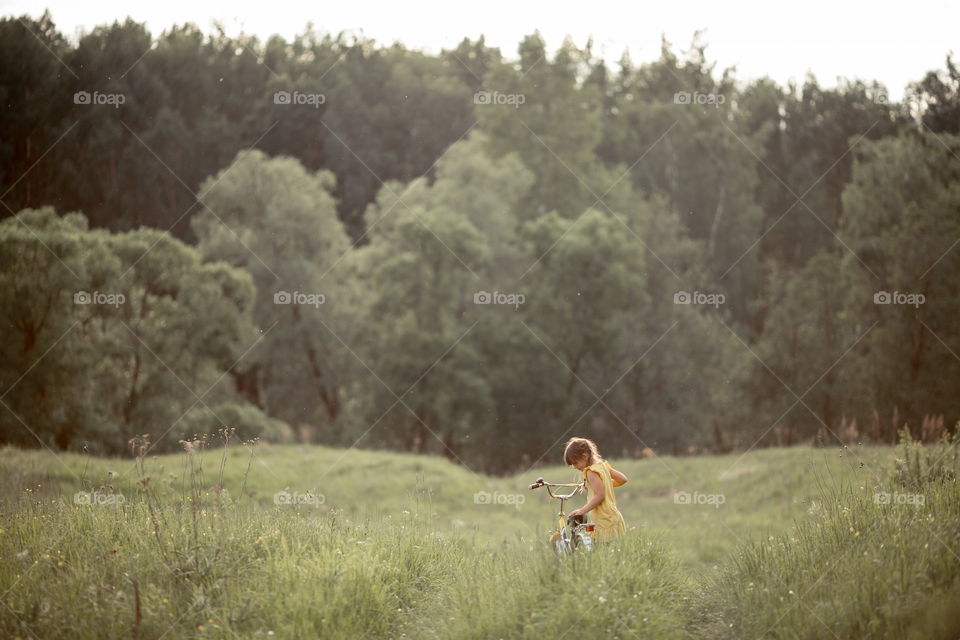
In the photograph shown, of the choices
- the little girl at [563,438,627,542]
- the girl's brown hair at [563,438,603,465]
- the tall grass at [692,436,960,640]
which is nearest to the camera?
the tall grass at [692,436,960,640]

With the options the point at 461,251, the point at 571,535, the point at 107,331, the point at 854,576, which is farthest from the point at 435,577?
the point at 461,251

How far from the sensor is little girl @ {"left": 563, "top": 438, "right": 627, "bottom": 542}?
8352mm

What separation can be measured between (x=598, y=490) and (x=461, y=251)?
31848 mm

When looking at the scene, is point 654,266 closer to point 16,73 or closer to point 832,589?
point 16,73

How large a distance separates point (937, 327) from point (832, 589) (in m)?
33.7

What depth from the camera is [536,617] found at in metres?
7.13

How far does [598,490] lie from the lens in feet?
27.4

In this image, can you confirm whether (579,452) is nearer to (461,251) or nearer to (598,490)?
(598,490)

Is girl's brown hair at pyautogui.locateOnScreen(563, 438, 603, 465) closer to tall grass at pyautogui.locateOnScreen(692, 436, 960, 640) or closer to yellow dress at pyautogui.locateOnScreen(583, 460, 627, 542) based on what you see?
yellow dress at pyautogui.locateOnScreen(583, 460, 627, 542)

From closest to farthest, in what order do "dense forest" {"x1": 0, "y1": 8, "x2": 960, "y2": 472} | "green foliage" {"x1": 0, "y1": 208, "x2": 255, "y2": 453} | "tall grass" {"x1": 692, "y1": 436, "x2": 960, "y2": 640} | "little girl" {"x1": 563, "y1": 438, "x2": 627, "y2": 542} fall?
1. "tall grass" {"x1": 692, "y1": 436, "x2": 960, "y2": 640}
2. "little girl" {"x1": 563, "y1": 438, "x2": 627, "y2": 542}
3. "green foliage" {"x1": 0, "y1": 208, "x2": 255, "y2": 453}
4. "dense forest" {"x1": 0, "y1": 8, "x2": 960, "y2": 472}

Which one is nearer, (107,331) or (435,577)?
(435,577)

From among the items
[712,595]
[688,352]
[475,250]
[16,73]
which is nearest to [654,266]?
[688,352]

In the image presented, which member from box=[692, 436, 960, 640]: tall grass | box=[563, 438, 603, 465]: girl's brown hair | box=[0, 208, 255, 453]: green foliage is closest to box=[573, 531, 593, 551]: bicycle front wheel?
box=[563, 438, 603, 465]: girl's brown hair

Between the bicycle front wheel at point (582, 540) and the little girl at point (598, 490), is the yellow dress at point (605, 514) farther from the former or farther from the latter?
the bicycle front wheel at point (582, 540)
